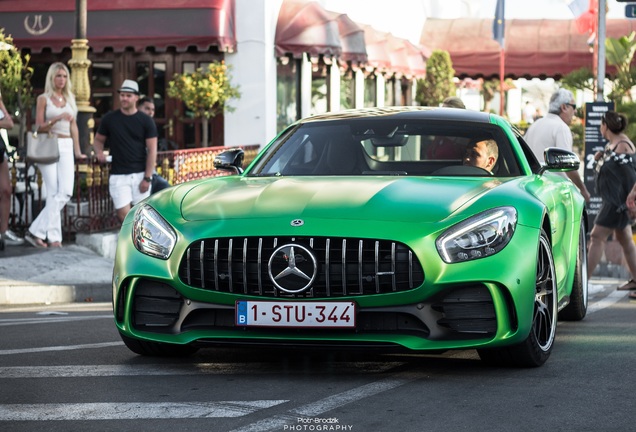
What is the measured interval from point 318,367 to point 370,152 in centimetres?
257

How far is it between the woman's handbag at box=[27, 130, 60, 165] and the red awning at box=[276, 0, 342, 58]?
12242 mm

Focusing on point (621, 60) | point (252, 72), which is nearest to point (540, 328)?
point (252, 72)

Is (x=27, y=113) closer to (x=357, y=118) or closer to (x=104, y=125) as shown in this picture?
(x=104, y=125)

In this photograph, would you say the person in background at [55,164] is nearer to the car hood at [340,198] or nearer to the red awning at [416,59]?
the car hood at [340,198]

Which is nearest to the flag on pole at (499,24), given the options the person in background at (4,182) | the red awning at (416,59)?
the red awning at (416,59)

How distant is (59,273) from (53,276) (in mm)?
138

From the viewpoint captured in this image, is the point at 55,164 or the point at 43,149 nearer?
the point at 43,149

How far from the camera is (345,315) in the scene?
6441 mm

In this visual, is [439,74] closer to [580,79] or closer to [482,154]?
[580,79]

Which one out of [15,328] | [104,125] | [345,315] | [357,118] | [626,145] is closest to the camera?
[345,315]

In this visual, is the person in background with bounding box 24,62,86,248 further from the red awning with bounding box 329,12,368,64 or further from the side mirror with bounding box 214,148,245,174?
the red awning with bounding box 329,12,368,64

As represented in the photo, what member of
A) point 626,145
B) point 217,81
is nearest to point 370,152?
point 626,145

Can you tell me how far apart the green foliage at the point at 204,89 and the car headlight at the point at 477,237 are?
60.9 feet

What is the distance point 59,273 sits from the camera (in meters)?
13.0
